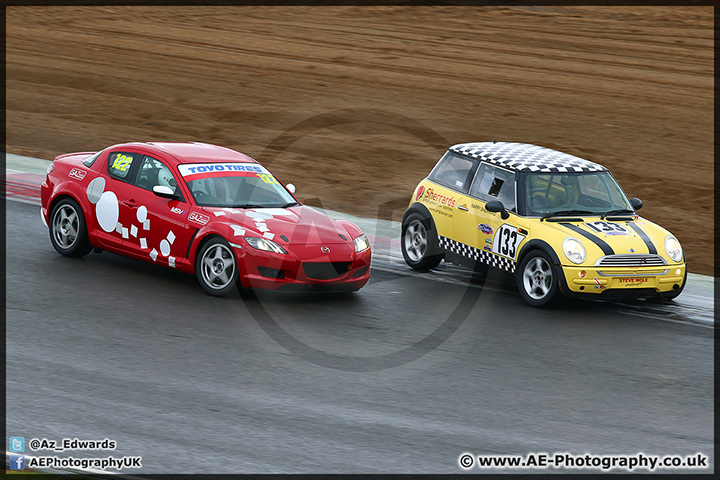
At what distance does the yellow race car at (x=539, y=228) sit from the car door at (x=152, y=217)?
3.53m

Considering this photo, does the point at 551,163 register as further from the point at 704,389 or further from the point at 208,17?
the point at 208,17

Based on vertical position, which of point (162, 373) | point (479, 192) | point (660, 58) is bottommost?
point (162, 373)

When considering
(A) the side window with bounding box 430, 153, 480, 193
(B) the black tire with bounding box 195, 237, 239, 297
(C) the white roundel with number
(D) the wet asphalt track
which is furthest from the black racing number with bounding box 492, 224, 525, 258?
(B) the black tire with bounding box 195, 237, 239, 297

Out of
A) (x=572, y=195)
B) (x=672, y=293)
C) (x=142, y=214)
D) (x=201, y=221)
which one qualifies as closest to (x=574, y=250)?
(x=572, y=195)

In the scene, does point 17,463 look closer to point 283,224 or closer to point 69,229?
point 283,224

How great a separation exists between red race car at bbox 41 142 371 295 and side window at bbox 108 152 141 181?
0.6 inches

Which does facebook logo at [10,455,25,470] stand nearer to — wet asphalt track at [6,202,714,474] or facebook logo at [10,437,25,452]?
facebook logo at [10,437,25,452]

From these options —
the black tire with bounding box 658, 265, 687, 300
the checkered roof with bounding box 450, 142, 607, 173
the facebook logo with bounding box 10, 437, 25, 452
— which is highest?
the checkered roof with bounding box 450, 142, 607, 173

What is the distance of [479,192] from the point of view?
12.5 m

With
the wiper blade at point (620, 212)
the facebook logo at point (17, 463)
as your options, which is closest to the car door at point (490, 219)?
the wiper blade at point (620, 212)

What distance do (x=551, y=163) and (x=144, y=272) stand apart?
5.44 m

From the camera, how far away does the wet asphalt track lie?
7.49m

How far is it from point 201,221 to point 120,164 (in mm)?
1699

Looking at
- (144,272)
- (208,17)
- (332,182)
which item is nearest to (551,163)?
(144,272)
